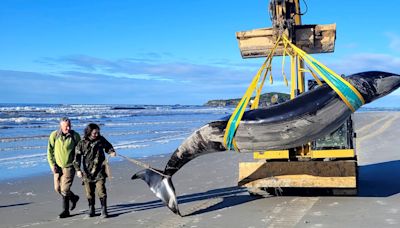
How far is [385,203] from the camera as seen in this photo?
27.5 feet

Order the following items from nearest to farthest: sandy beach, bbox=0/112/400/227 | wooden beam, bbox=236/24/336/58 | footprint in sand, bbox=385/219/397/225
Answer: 1. footprint in sand, bbox=385/219/397/225
2. sandy beach, bbox=0/112/400/227
3. wooden beam, bbox=236/24/336/58

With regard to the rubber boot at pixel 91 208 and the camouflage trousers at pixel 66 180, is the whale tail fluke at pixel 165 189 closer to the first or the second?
the rubber boot at pixel 91 208

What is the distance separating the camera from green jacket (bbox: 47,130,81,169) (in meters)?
8.36

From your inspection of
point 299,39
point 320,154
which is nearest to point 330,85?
point 299,39

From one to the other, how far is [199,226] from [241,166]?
83.4 inches

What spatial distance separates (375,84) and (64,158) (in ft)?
17.4

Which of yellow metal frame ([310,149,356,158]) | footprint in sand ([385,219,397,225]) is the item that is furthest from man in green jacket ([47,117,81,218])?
footprint in sand ([385,219,397,225])

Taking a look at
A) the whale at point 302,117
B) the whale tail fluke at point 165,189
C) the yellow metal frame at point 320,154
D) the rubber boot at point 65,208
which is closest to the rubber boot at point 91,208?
the rubber boot at point 65,208

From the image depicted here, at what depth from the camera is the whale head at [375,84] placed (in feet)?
19.4

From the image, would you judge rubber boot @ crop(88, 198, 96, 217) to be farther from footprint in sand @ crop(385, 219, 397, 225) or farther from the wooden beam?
footprint in sand @ crop(385, 219, 397, 225)

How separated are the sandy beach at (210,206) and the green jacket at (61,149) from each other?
0.97 meters

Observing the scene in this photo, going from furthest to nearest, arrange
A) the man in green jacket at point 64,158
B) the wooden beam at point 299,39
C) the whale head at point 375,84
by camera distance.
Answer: the man in green jacket at point 64,158, the wooden beam at point 299,39, the whale head at point 375,84

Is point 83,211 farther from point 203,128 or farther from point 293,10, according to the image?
point 293,10

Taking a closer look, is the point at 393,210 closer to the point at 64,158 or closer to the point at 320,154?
the point at 320,154
